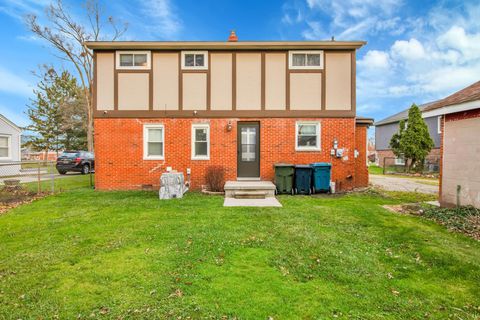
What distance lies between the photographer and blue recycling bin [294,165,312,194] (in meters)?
9.03

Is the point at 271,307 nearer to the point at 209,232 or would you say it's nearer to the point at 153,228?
the point at 209,232

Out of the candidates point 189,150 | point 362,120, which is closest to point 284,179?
point 189,150

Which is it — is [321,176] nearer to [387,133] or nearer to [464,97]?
[464,97]

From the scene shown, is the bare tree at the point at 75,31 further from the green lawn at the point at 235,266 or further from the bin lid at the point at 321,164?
the bin lid at the point at 321,164

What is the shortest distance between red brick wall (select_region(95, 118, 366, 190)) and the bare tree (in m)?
14.3

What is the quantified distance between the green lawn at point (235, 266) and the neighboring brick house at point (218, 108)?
3668 mm

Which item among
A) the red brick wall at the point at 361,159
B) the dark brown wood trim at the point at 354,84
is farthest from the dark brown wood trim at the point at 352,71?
the red brick wall at the point at 361,159

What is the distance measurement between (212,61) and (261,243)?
7.63 metres

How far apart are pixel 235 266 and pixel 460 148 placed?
6825 mm

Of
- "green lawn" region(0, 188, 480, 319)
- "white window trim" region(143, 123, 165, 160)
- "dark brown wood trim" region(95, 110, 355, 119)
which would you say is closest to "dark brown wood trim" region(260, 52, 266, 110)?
"dark brown wood trim" region(95, 110, 355, 119)

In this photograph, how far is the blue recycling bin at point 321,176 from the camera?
9062 mm

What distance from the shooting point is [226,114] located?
32.4 feet

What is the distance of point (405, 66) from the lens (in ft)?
66.3

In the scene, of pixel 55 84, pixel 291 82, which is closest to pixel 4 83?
pixel 55 84
